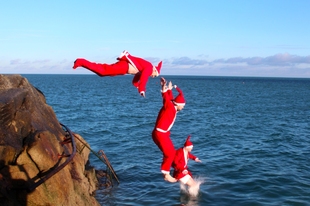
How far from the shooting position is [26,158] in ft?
22.4

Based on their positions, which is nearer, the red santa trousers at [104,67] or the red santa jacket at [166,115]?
the red santa trousers at [104,67]

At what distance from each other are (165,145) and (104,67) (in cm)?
274

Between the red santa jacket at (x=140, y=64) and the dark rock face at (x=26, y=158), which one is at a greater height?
the red santa jacket at (x=140, y=64)

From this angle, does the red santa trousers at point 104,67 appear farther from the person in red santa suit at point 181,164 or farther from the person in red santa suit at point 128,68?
the person in red santa suit at point 181,164

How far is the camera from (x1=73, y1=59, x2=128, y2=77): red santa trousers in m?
5.85

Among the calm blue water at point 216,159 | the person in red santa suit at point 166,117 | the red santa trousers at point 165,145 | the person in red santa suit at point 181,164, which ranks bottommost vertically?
the calm blue water at point 216,159

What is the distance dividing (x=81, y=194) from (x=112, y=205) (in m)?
2.65

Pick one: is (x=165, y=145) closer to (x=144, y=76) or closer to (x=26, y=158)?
(x=144, y=76)

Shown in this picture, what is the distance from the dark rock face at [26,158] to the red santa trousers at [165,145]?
8.85 ft

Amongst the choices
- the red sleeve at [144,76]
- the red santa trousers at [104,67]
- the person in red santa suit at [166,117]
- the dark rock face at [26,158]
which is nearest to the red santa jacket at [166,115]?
the person in red santa suit at [166,117]

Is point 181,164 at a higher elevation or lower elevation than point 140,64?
lower

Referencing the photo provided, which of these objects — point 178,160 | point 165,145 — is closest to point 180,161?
point 178,160

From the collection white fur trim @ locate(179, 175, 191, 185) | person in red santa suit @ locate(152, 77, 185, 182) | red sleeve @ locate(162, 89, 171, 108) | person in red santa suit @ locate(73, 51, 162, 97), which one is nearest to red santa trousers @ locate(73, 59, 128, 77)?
person in red santa suit @ locate(73, 51, 162, 97)

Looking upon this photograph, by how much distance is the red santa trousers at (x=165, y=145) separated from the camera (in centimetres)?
739
